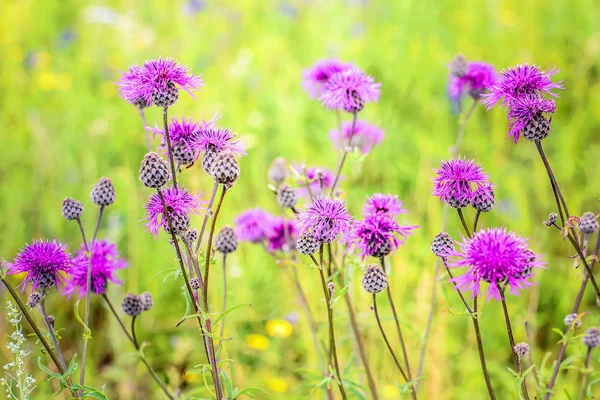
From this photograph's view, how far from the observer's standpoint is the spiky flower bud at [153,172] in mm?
1161

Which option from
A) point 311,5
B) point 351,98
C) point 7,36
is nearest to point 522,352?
point 351,98

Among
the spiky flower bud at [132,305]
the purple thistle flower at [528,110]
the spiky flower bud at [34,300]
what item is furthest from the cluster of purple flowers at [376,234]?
the spiky flower bud at [34,300]

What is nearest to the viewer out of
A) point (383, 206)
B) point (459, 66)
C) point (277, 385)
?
point (383, 206)

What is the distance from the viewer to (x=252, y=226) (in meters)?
1.88

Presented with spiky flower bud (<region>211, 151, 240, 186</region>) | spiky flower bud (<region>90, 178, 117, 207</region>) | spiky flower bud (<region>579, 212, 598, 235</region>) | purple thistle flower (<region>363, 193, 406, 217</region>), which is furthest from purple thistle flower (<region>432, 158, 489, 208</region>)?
spiky flower bud (<region>90, 178, 117, 207</region>)

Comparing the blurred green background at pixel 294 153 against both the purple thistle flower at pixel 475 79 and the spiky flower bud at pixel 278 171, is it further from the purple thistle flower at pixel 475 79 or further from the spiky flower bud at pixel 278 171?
the purple thistle flower at pixel 475 79

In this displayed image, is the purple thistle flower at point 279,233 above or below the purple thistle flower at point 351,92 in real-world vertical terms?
below

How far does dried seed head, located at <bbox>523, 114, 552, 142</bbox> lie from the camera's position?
47.6 inches

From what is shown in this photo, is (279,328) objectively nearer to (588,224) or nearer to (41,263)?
(41,263)

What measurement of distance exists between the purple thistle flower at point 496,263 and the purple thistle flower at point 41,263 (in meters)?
0.95

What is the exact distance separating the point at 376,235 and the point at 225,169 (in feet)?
1.44

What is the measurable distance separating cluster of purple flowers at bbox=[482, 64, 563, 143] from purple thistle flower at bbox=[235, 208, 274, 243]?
882mm

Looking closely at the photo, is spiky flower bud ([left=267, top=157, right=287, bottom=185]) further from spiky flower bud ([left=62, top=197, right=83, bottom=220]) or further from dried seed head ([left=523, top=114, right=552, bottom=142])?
dried seed head ([left=523, top=114, right=552, bottom=142])

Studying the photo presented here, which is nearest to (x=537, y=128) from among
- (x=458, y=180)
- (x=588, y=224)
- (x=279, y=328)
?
(x=458, y=180)
